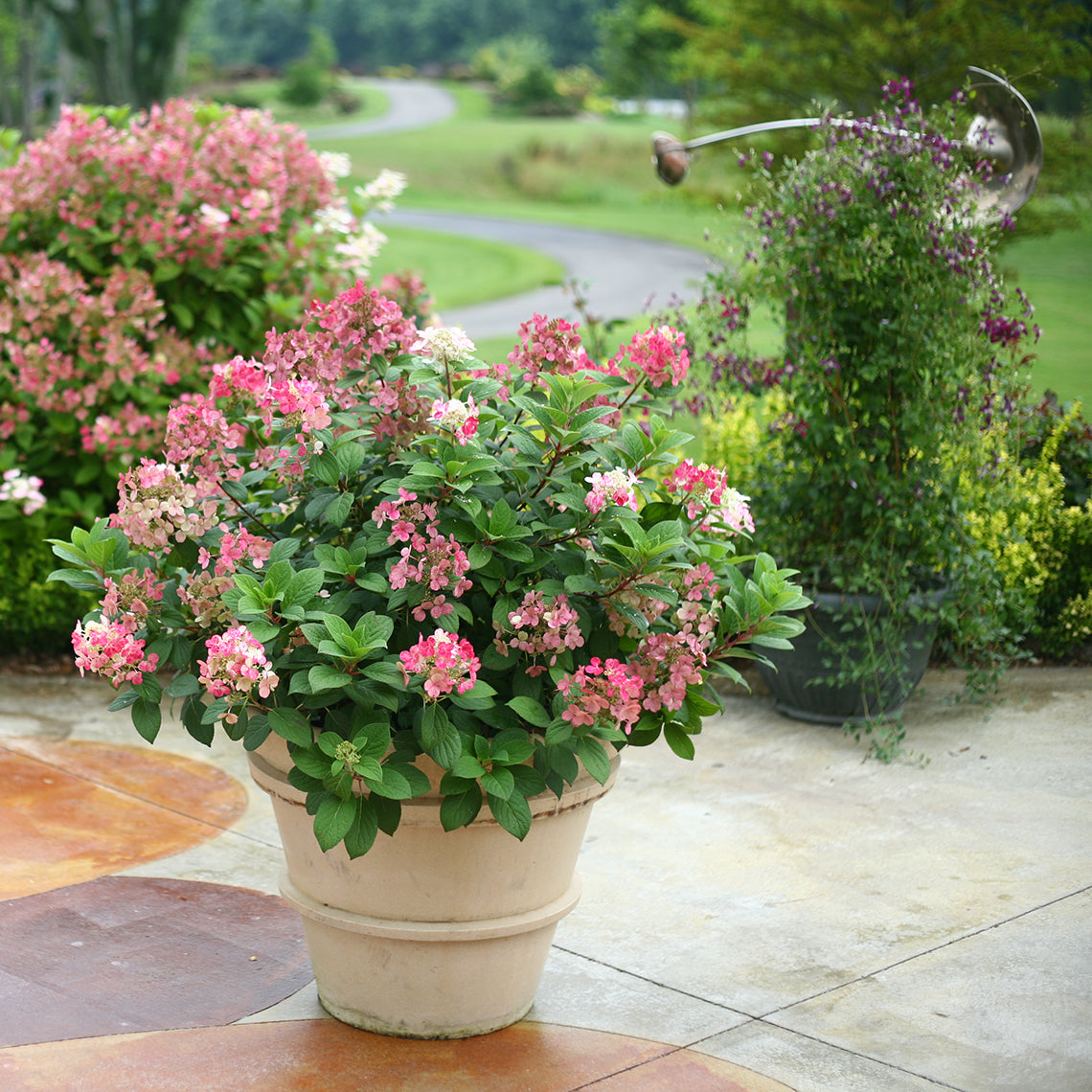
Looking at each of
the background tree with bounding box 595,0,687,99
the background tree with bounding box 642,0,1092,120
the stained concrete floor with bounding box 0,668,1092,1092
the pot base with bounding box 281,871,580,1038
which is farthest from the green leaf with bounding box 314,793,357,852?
the background tree with bounding box 595,0,687,99

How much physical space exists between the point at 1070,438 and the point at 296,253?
374 cm

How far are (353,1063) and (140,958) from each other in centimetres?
75

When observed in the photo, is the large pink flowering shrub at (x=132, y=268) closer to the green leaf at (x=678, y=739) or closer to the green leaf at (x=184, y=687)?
the green leaf at (x=184, y=687)

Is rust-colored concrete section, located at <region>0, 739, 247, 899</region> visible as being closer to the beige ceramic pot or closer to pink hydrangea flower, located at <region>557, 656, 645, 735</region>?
the beige ceramic pot

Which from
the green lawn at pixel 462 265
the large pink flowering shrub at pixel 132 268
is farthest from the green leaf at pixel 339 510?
the green lawn at pixel 462 265

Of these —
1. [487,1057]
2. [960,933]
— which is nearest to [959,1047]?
[960,933]

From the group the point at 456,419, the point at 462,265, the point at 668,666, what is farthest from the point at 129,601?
the point at 462,265

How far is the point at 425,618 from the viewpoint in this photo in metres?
2.66

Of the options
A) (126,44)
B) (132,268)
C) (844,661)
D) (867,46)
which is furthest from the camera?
(126,44)

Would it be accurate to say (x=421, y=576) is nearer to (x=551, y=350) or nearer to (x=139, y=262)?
(x=551, y=350)

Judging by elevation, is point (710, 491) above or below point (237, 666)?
above

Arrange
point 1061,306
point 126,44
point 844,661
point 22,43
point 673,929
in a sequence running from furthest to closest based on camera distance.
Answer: point 22,43
point 126,44
point 1061,306
point 844,661
point 673,929

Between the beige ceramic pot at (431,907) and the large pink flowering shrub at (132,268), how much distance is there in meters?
2.88

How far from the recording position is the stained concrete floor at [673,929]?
2793mm
